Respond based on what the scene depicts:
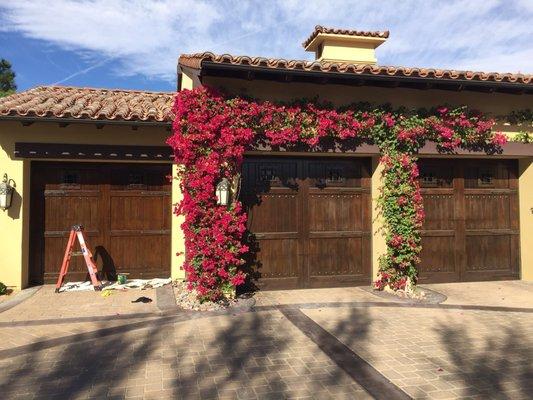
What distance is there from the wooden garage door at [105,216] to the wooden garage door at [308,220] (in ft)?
7.14

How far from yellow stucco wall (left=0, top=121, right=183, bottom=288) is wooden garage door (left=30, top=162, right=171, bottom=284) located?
30 cm

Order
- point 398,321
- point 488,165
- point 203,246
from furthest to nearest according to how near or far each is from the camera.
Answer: point 488,165 < point 203,246 < point 398,321

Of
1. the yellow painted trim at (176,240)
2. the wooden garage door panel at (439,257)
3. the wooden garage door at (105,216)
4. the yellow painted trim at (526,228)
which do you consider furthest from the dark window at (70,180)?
the yellow painted trim at (526,228)

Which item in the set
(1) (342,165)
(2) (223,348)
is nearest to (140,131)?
(1) (342,165)

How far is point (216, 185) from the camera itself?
22.4 ft

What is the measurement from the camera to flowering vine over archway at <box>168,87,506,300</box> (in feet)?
21.9

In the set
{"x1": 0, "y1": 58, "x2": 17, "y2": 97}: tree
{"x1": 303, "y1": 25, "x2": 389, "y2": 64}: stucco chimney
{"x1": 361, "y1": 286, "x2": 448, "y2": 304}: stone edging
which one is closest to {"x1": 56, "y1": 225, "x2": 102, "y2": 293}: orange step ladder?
{"x1": 361, "y1": 286, "x2": 448, "y2": 304}: stone edging

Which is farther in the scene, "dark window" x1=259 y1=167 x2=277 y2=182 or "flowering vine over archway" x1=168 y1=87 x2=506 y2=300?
"dark window" x1=259 y1=167 x2=277 y2=182

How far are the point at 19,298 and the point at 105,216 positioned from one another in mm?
2132

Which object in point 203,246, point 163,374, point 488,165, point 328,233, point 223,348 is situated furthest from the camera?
point 488,165

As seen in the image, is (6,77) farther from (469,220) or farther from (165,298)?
(469,220)

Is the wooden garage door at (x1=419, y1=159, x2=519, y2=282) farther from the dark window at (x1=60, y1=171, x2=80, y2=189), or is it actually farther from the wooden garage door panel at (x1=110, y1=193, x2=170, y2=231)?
the dark window at (x1=60, y1=171, x2=80, y2=189)

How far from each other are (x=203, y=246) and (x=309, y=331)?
2.20m

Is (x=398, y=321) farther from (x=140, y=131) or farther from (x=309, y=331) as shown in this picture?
(x=140, y=131)
